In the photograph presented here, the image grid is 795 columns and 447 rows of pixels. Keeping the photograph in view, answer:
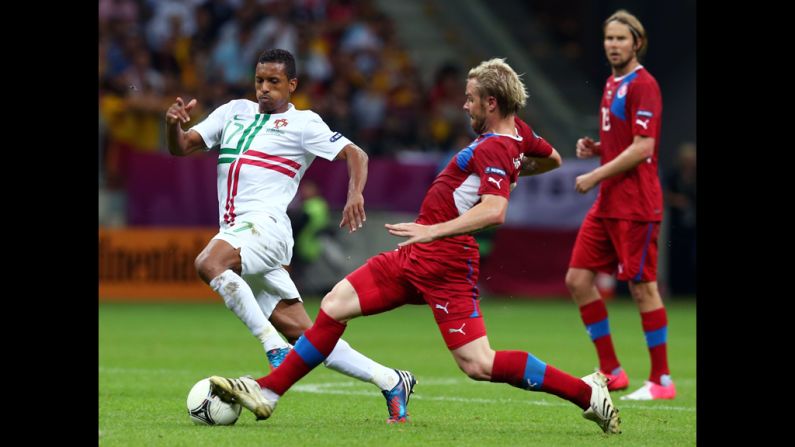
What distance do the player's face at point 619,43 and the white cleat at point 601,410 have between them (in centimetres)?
302

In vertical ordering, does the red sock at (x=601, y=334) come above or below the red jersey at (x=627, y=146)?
A: below

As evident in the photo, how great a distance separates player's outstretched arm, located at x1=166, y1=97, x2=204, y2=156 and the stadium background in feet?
34.2

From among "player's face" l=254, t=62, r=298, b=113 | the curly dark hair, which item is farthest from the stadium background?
the curly dark hair

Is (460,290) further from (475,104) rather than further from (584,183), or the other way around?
(584,183)

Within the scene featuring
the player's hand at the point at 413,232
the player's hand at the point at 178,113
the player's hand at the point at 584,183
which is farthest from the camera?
the player's hand at the point at 584,183

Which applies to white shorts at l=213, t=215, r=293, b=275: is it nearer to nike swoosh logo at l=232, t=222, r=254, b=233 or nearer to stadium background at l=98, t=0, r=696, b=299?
nike swoosh logo at l=232, t=222, r=254, b=233

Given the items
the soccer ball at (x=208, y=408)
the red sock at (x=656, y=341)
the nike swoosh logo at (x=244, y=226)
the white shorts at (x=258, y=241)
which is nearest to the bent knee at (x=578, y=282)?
the red sock at (x=656, y=341)

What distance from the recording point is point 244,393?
6980 mm

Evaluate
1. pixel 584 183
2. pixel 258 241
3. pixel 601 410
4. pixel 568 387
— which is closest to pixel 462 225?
pixel 568 387

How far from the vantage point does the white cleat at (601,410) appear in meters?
7.00

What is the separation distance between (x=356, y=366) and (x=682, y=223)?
1359cm

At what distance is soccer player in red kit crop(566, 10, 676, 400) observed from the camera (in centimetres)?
916

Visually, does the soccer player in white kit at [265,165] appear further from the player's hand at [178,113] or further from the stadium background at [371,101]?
the stadium background at [371,101]
